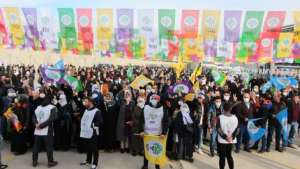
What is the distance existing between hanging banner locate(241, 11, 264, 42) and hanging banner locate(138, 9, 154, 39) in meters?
4.03

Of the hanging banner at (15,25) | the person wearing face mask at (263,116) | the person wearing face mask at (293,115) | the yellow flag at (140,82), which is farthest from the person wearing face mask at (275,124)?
the hanging banner at (15,25)

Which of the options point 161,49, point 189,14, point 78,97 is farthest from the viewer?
point 161,49

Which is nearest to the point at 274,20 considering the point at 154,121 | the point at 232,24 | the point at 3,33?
the point at 232,24

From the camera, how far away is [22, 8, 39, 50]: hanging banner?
15.5 m

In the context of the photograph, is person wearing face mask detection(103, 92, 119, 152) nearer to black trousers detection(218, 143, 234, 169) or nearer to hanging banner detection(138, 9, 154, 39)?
black trousers detection(218, 143, 234, 169)

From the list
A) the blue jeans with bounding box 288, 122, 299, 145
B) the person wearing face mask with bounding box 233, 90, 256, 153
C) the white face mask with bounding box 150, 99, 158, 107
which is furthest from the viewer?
the blue jeans with bounding box 288, 122, 299, 145

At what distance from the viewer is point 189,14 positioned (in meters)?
15.2

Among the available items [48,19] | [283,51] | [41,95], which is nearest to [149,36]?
[48,19]

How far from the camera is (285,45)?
53.6 feet

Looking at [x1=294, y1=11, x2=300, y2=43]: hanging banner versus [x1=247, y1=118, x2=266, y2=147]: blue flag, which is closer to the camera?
[x1=247, y1=118, x2=266, y2=147]: blue flag

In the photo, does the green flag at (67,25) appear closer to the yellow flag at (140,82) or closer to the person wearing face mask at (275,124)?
the yellow flag at (140,82)

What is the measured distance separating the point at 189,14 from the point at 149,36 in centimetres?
267

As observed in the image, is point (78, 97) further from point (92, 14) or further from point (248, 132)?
point (92, 14)

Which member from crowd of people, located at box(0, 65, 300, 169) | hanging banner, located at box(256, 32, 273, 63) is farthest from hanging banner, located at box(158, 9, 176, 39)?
crowd of people, located at box(0, 65, 300, 169)
